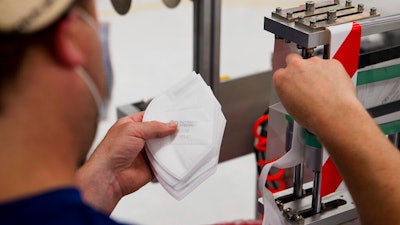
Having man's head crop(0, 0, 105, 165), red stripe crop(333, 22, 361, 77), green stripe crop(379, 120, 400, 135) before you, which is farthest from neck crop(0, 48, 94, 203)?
green stripe crop(379, 120, 400, 135)

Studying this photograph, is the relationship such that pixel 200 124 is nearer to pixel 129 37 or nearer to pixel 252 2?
pixel 129 37

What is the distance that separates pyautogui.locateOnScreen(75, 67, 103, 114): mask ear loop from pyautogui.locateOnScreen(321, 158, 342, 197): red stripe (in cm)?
59

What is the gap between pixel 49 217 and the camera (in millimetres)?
728

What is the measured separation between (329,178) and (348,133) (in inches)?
8.7

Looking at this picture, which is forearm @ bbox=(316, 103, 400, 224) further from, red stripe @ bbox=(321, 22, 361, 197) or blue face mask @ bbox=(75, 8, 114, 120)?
blue face mask @ bbox=(75, 8, 114, 120)

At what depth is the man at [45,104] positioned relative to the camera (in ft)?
2.32

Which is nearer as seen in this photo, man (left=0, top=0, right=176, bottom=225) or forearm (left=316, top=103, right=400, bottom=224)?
man (left=0, top=0, right=176, bottom=225)

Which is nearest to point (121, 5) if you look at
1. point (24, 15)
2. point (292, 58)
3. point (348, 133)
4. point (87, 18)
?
point (292, 58)

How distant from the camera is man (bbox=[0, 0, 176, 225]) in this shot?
2.32 feet

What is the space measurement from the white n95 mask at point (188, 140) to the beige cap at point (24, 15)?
0.62 m

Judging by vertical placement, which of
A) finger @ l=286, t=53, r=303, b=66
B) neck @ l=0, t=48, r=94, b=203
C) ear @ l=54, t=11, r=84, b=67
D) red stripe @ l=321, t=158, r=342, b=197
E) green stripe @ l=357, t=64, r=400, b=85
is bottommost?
red stripe @ l=321, t=158, r=342, b=197

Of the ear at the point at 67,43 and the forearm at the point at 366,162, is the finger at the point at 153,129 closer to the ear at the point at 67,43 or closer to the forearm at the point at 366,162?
the forearm at the point at 366,162

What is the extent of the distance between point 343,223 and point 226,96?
1.23 metres

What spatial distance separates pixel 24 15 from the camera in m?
0.69
